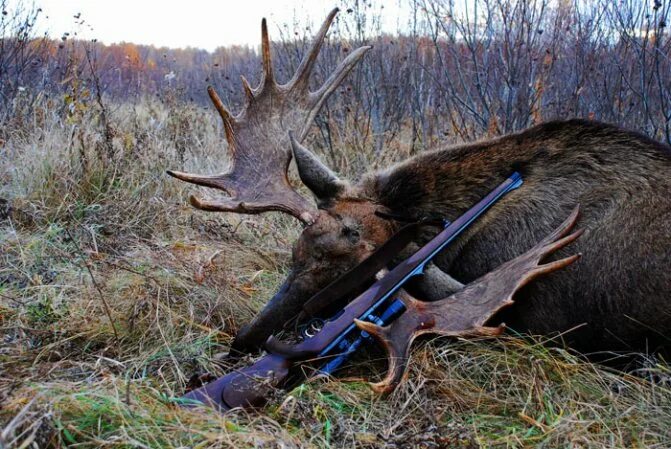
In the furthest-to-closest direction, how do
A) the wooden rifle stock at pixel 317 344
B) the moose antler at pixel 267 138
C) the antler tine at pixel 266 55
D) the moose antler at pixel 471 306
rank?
the antler tine at pixel 266 55
the moose antler at pixel 267 138
the moose antler at pixel 471 306
the wooden rifle stock at pixel 317 344

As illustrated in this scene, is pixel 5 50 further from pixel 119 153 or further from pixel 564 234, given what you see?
pixel 564 234

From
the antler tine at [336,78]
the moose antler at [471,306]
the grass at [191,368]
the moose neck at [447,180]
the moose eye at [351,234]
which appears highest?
the antler tine at [336,78]

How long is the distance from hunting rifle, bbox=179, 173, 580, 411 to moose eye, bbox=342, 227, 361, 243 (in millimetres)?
250

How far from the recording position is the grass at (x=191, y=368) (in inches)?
101

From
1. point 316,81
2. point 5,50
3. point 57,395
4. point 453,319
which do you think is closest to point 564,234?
point 453,319

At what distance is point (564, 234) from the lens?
3357 millimetres

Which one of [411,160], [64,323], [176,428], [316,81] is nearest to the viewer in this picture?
[176,428]

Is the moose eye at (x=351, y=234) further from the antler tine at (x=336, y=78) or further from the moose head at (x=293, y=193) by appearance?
the antler tine at (x=336, y=78)

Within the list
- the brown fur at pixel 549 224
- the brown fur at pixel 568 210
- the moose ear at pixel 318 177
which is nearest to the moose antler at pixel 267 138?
the moose ear at pixel 318 177

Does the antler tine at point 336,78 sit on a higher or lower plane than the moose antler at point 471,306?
higher

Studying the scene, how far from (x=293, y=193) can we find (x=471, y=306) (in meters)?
1.35

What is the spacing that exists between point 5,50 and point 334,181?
6503mm

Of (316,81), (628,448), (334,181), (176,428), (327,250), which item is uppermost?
(316,81)

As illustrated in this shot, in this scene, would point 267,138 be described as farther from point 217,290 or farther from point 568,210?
point 568,210
